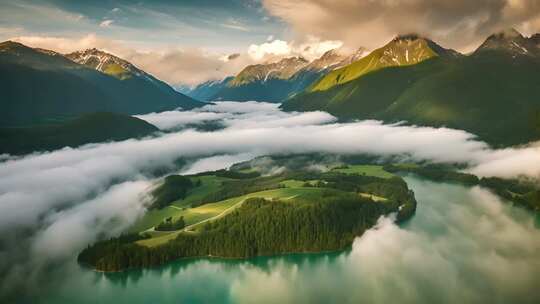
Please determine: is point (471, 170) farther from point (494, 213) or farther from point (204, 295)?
point (204, 295)

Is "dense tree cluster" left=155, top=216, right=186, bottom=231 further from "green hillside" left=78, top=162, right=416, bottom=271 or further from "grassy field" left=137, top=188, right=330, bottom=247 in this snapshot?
"grassy field" left=137, top=188, right=330, bottom=247

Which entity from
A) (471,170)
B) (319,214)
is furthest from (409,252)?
(471,170)

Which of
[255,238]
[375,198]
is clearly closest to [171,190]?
[255,238]

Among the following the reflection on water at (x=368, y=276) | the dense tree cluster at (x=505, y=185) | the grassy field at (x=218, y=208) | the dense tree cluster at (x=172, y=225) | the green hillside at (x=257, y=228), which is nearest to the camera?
the reflection on water at (x=368, y=276)

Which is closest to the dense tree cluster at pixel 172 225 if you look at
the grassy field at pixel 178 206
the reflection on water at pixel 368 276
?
the grassy field at pixel 178 206

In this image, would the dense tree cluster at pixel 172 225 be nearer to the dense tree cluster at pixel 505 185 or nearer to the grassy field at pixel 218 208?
the grassy field at pixel 218 208
